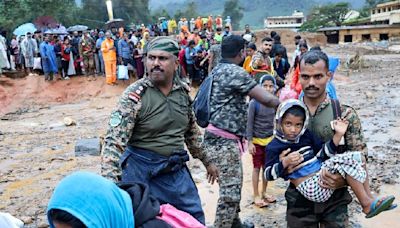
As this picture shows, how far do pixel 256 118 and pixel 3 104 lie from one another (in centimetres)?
1241

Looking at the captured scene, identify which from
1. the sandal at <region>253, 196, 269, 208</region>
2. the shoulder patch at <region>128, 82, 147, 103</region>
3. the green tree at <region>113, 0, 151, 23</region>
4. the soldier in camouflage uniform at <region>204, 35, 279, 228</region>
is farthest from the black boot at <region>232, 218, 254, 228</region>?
the green tree at <region>113, 0, 151, 23</region>

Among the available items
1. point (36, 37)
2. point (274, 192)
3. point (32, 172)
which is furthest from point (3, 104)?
point (274, 192)

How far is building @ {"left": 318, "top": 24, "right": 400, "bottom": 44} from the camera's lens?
3722 centimetres

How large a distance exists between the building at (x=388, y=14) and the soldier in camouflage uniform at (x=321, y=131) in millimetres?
42818

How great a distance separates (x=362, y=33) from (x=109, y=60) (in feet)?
97.7

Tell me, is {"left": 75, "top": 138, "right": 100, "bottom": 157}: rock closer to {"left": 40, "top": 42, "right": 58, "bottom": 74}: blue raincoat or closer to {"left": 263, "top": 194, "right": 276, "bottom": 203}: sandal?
{"left": 263, "top": 194, "right": 276, "bottom": 203}: sandal

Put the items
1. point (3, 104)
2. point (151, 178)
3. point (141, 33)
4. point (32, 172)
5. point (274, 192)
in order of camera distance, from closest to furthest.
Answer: point (151, 178) → point (274, 192) → point (32, 172) → point (3, 104) → point (141, 33)

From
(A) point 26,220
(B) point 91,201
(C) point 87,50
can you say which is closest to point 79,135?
(A) point 26,220

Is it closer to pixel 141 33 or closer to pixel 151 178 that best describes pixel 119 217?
pixel 151 178

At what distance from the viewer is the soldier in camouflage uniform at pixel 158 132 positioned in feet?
8.61

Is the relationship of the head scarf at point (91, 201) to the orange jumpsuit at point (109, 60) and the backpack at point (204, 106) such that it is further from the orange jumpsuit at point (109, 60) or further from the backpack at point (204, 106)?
the orange jumpsuit at point (109, 60)

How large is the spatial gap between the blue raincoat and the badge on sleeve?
13.3 m

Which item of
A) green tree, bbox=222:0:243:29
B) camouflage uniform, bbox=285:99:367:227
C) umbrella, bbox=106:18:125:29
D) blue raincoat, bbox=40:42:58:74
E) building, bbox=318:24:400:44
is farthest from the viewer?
green tree, bbox=222:0:243:29

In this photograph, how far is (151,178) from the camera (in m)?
2.69
